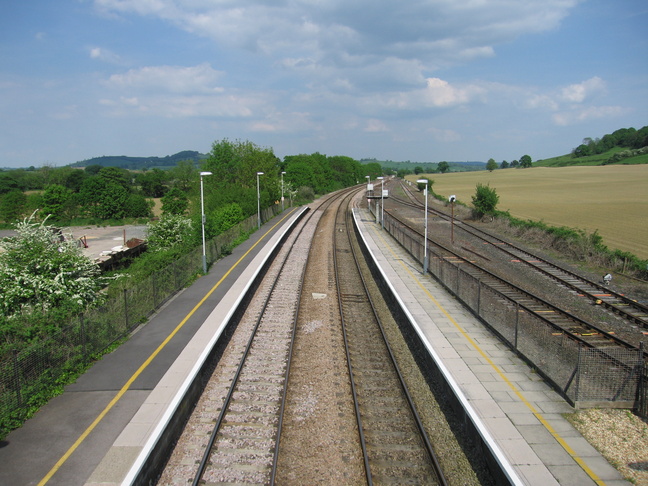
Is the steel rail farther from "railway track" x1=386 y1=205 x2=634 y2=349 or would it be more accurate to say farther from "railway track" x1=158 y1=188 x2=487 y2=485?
"railway track" x1=386 y1=205 x2=634 y2=349

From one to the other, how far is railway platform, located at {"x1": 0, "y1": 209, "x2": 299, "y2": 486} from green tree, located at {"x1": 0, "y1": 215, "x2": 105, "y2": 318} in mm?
2812

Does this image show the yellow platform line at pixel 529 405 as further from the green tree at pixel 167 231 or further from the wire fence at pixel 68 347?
the green tree at pixel 167 231

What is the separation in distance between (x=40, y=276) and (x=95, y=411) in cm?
761

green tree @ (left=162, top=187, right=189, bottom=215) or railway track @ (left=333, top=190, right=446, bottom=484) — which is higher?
green tree @ (left=162, top=187, right=189, bottom=215)

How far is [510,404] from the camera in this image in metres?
10.5

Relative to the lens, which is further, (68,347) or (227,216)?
(227,216)

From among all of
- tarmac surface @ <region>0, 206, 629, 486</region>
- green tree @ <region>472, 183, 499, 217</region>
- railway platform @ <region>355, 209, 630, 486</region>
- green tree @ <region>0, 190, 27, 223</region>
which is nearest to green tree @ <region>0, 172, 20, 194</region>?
green tree @ <region>0, 190, 27, 223</region>

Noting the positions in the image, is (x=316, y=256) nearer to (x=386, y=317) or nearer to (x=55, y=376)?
(x=386, y=317)

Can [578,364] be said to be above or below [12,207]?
below

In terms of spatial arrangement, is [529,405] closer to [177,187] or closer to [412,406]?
[412,406]

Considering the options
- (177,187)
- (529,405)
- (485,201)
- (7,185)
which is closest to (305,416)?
(529,405)

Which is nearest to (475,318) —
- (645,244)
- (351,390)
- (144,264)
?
(351,390)

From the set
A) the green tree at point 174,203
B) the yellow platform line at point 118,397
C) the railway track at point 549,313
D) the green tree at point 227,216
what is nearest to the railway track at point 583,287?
the railway track at point 549,313

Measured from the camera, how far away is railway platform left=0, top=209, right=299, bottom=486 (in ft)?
26.8
